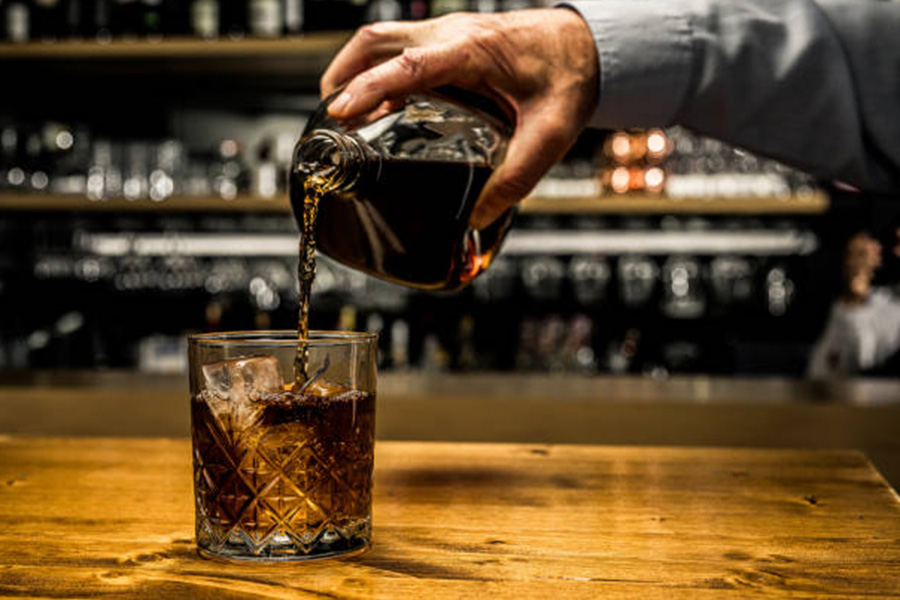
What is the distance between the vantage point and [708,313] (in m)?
3.43

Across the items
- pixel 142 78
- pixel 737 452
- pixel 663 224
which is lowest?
pixel 737 452

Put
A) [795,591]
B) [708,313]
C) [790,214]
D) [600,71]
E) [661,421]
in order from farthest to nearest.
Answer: [708,313]
[790,214]
[661,421]
[600,71]
[795,591]

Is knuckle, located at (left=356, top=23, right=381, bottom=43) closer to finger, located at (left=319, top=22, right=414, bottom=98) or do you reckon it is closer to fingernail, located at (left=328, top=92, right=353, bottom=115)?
finger, located at (left=319, top=22, right=414, bottom=98)

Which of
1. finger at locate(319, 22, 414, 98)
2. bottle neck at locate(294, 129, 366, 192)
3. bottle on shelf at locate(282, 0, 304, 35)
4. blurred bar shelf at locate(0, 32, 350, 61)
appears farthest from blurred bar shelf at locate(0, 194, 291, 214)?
bottle neck at locate(294, 129, 366, 192)

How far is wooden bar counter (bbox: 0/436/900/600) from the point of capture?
566 millimetres

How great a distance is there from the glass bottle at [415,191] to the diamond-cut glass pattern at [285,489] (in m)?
0.31

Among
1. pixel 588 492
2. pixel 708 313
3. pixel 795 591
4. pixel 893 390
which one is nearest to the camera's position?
pixel 795 591

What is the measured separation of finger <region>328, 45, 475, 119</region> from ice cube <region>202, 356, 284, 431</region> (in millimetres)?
282

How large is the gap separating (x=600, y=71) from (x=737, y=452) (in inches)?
15.7

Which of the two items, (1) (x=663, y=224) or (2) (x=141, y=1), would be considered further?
(1) (x=663, y=224)

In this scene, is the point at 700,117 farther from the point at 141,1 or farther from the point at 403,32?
the point at 141,1

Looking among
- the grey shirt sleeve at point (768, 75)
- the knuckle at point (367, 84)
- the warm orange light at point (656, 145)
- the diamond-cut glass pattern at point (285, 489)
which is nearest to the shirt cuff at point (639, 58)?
the grey shirt sleeve at point (768, 75)

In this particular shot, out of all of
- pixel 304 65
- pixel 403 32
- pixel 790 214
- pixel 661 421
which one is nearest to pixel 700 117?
pixel 403 32

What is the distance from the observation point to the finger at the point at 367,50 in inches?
38.6
